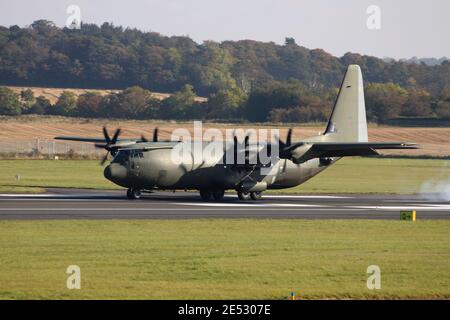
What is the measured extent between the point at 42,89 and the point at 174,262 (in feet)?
461

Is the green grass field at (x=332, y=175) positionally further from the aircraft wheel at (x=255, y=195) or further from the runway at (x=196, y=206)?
the aircraft wheel at (x=255, y=195)

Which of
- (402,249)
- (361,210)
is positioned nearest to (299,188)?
(361,210)

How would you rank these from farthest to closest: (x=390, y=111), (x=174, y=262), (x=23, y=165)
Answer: (x=390, y=111) → (x=23, y=165) → (x=174, y=262)

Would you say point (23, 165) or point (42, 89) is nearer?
point (23, 165)

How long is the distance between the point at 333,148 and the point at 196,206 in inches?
342

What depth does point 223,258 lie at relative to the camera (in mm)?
27359

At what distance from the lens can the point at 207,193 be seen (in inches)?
1992

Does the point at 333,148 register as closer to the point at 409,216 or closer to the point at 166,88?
the point at 409,216

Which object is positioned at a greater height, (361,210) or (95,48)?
(95,48)

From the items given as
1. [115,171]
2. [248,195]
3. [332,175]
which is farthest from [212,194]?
[332,175]

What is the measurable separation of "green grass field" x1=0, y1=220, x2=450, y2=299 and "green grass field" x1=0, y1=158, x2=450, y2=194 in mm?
23495

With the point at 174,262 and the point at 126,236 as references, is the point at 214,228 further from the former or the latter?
the point at 174,262

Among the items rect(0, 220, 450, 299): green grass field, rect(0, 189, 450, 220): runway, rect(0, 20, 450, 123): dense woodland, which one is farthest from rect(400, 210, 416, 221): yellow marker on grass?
rect(0, 20, 450, 123): dense woodland

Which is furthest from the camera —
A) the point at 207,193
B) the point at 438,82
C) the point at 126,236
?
the point at 438,82
